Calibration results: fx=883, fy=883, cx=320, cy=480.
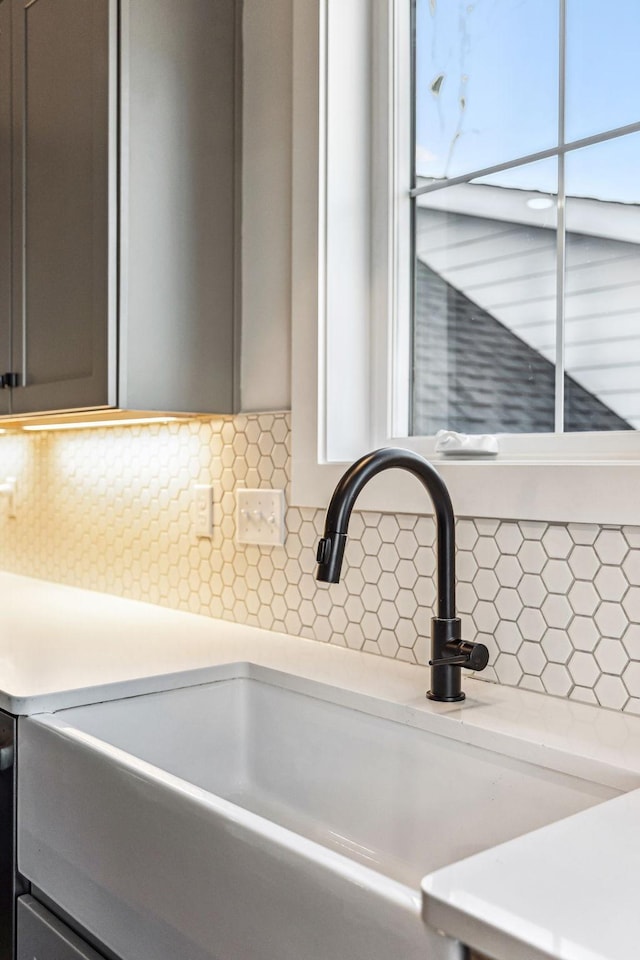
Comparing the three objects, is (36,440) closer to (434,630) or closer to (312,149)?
(312,149)

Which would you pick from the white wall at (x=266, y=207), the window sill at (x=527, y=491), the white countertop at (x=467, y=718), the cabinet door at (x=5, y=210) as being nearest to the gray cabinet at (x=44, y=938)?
the white countertop at (x=467, y=718)

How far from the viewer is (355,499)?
3.43 feet

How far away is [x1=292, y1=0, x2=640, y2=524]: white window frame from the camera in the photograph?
5.08ft

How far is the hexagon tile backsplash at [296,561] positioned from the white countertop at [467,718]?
5 centimetres

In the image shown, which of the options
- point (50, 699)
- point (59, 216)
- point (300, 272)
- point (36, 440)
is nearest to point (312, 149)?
point (300, 272)

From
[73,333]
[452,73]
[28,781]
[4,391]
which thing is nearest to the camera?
[28,781]

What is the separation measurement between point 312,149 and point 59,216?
1.67ft

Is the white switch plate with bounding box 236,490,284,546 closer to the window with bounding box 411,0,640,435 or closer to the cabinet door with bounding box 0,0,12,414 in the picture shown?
the window with bounding box 411,0,640,435

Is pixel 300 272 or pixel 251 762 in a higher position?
pixel 300 272

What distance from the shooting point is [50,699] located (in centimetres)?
116

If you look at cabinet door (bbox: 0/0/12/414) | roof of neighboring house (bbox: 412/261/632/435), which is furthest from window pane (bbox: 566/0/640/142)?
cabinet door (bbox: 0/0/12/414)

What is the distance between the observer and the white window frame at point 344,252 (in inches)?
60.9

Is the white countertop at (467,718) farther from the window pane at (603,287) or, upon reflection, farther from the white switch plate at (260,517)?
the window pane at (603,287)

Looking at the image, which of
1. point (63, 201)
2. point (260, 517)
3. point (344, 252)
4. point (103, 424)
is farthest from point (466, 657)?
point (103, 424)
